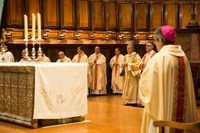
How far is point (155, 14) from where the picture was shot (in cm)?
1695

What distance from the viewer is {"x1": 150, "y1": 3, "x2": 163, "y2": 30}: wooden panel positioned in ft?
55.3

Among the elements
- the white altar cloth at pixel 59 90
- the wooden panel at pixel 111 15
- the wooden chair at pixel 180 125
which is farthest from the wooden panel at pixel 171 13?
the wooden chair at pixel 180 125

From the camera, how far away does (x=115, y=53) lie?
49.7 ft

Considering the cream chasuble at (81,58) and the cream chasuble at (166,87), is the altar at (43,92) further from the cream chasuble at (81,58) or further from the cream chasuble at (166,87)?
the cream chasuble at (81,58)

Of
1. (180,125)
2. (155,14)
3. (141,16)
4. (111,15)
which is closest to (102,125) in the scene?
(180,125)

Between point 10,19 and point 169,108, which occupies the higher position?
point 10,19

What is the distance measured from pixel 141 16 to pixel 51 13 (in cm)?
402

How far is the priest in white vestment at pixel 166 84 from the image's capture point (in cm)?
398

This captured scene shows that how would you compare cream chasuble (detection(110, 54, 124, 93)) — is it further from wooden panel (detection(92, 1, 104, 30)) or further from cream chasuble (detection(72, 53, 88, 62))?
wooden panel (detection(92, 1, 104, 30))

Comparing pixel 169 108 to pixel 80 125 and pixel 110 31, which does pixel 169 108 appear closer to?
pixel 80 125

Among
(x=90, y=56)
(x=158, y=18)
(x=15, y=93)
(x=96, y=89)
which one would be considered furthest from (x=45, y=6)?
(x=15, y=93)

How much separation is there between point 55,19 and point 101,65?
7.81 feet

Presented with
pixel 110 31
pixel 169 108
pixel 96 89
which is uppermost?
pixel 110 31

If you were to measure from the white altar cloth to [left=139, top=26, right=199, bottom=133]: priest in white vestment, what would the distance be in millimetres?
3126
